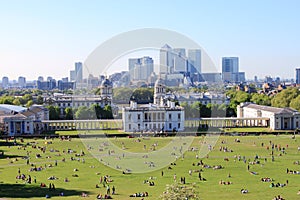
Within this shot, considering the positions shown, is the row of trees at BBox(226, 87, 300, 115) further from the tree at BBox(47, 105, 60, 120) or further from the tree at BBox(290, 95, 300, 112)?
the tree at BBox(47, 105, 60, 120)

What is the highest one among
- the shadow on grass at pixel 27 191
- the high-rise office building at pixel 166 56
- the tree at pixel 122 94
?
the high-rise office building at pixel 166 56

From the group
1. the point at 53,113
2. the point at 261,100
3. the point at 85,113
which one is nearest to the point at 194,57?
the point at 261,100

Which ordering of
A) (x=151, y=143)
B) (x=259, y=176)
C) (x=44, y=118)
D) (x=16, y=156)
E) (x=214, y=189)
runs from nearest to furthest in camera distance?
1. (x=214, y=189)
2. (x=259, y=176)
3. (x=16, y=156)
4. (x=151, y=143)
5. (x=44, y=118)

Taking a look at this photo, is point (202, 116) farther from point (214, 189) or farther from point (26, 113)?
point (214, 189)

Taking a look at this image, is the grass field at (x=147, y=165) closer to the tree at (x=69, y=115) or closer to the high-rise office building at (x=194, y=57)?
the tree at (x=69, y=115)

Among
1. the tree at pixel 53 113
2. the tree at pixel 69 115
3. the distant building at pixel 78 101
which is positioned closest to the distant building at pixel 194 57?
the distant building at pixel 78 101

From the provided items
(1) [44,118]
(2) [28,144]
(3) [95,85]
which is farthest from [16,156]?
(3) [95,85]

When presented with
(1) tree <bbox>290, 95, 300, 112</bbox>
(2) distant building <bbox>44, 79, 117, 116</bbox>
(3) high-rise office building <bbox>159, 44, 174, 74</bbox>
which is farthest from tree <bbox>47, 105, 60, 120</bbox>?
(1) tree <bbox>290, 95, 300, 112</bbox>
